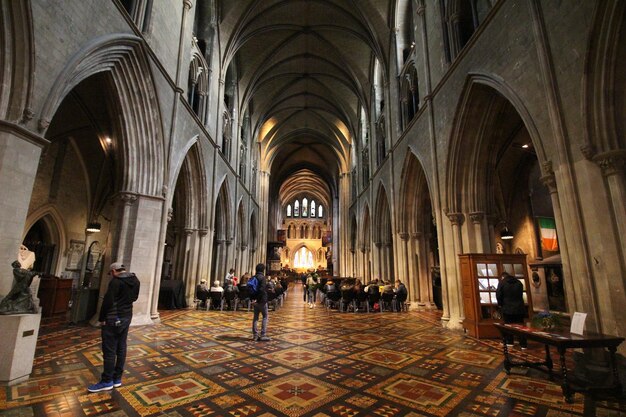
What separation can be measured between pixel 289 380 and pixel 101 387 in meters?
2.07

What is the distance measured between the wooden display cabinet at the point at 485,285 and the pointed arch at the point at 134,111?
8385 mm

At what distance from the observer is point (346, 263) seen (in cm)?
3075

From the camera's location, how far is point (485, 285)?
682cm

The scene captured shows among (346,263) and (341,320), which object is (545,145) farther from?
(346,263)

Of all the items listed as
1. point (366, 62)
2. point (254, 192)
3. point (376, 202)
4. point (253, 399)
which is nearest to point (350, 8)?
point (366, 62)

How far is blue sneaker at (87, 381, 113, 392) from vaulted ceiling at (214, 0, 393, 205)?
15.2 m

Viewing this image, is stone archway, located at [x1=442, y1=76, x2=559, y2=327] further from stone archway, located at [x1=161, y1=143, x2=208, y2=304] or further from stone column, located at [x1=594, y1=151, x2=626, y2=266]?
stone archway, located at [x1=161, y1=143, x2=208, y2=304]

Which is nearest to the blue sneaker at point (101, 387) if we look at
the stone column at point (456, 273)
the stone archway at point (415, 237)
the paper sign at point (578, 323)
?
the paper sign at point (578, 323)

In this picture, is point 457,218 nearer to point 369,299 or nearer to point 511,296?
point 511,296

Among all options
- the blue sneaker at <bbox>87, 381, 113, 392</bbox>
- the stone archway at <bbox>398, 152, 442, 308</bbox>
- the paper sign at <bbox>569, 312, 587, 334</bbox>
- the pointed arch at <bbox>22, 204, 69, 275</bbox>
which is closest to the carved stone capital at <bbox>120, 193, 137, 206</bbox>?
the blue sneaker at <bbox>87, 381, 113, 392</bbox>

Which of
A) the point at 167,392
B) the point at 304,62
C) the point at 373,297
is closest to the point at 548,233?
the point at 373,297

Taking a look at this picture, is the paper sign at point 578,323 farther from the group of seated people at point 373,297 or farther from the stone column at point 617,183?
the group of seated people at point 373,297

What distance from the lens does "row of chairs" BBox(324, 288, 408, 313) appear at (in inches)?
450

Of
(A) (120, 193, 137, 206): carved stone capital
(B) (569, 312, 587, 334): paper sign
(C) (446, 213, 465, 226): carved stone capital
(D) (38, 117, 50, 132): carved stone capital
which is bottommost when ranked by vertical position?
(B) (569, 312, 587, 334): paper sign
